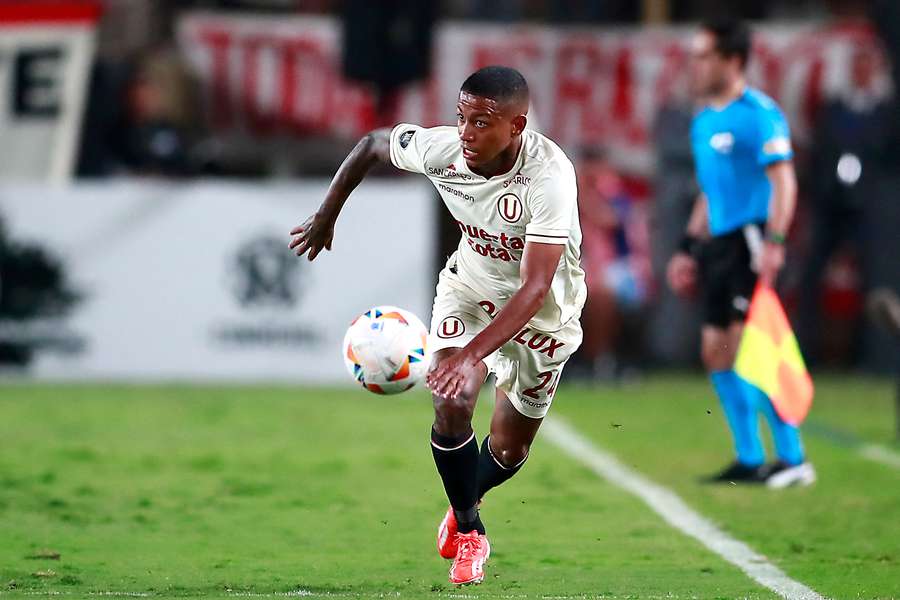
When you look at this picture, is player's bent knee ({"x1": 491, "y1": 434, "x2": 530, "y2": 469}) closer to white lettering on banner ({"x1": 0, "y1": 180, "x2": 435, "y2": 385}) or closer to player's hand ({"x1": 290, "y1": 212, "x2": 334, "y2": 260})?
player's hand ({"x1": 290, "y1": 212, "x2": 334, "y2": 260})

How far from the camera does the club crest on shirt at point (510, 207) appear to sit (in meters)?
6.34

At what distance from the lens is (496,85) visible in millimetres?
6094

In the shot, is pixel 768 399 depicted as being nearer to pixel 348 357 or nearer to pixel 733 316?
pixel 733 316

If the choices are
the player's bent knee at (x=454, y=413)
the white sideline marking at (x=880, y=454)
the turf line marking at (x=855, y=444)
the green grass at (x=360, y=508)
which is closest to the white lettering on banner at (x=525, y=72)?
the green grass at (x=360, y=508)

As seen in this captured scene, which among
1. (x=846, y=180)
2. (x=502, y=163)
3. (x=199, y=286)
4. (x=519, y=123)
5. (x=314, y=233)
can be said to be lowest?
(x=199, y=286)

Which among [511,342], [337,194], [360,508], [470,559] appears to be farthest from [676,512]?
[337,194]

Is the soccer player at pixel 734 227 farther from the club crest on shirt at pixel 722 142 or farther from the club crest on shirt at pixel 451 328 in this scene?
the club crest on shirt at pixel 451 328

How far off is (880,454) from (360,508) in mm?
4260

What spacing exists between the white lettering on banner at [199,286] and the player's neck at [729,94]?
20.3 ft

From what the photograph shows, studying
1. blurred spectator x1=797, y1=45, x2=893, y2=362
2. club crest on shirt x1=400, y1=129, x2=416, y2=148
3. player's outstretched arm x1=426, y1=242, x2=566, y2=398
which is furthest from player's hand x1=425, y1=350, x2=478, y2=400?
blurred spectator x1=797, y1=45, x2=893, y2=362

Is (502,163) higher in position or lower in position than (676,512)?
higher

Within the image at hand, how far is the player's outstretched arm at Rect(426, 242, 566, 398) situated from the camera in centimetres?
580

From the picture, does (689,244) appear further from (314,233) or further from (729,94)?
(314,233)

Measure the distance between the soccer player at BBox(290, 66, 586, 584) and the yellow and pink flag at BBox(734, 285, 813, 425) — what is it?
242 cm
